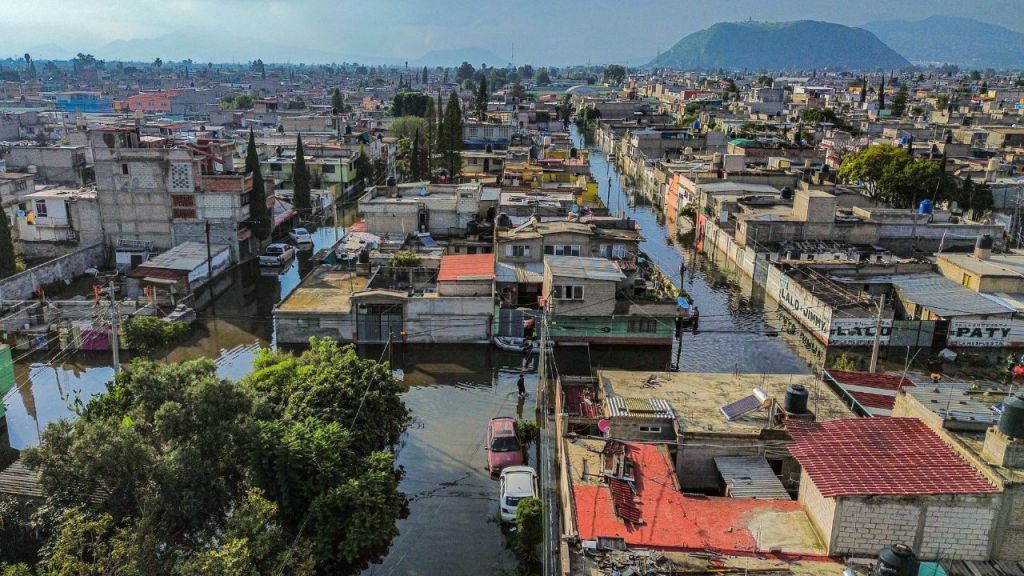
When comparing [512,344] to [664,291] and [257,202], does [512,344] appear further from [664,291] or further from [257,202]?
[257,202]

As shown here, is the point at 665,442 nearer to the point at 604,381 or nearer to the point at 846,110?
the point at 604,381

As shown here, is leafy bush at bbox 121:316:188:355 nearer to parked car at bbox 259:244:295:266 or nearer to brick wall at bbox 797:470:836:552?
parked car at bbox 259:244:295:266

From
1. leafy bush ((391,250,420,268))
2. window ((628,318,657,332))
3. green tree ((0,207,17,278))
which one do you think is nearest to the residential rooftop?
window ((628,318,657,332))

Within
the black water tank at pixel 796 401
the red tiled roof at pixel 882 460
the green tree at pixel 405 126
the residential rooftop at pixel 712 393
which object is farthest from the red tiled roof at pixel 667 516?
the green tree at pixel 405 126

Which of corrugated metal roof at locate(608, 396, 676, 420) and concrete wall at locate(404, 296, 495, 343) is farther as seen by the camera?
concrete wall at locate(404, 296, 495, 343)

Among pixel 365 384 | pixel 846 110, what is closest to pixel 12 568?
pixel 365 384
